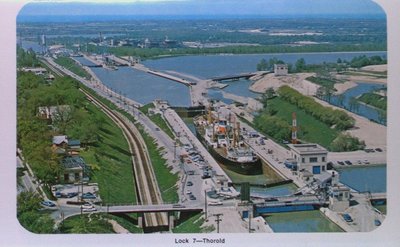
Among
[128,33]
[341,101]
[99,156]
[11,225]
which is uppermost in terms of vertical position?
[128,33]

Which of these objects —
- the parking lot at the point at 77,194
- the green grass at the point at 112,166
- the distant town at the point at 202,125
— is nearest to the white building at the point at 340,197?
the distant town at the point at 202,125

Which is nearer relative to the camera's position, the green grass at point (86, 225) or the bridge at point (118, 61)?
the green grass at point (86, 225)

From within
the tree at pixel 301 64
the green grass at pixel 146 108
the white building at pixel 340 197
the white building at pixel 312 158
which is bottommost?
the white building at pixel 340 197

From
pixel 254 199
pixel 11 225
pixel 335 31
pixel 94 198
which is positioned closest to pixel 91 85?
pixel 94 198

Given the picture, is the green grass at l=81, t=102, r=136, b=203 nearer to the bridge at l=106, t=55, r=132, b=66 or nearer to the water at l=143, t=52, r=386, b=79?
the bridge at l=106, t=55, r=132, b=66

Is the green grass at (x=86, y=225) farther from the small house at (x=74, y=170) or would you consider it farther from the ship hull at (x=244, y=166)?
the ship hull at (x=244, y=166)

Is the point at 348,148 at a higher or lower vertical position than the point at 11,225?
higher

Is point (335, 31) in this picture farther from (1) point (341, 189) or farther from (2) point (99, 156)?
(2) point (99, 156)
